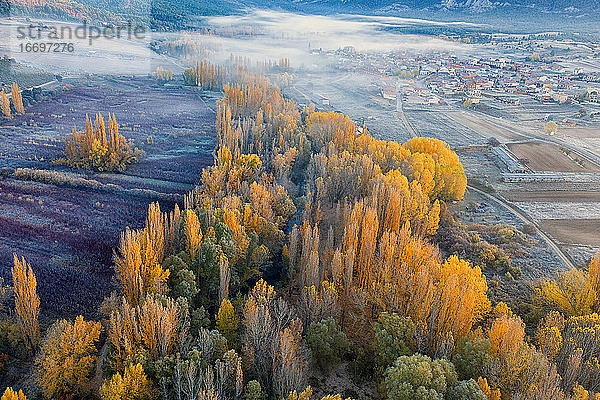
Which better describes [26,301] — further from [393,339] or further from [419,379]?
[419,379]

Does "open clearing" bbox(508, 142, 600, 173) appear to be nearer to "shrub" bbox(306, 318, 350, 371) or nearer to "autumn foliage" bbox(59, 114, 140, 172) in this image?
"shrub" bbox(306, 318, 350, 371)

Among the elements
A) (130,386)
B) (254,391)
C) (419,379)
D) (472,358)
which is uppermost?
(419,379)

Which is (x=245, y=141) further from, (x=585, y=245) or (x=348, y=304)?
(x=585, y=245)

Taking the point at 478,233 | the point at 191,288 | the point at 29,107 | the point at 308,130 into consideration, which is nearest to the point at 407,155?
the point at 478,233

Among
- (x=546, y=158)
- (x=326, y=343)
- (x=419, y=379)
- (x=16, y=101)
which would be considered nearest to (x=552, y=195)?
(x=546, y=158)

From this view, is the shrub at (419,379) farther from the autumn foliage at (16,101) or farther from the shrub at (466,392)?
the autumn foliage at (16,101)

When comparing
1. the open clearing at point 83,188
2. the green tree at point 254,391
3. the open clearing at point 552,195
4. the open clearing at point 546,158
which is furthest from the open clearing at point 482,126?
the green tree at point 254,391
